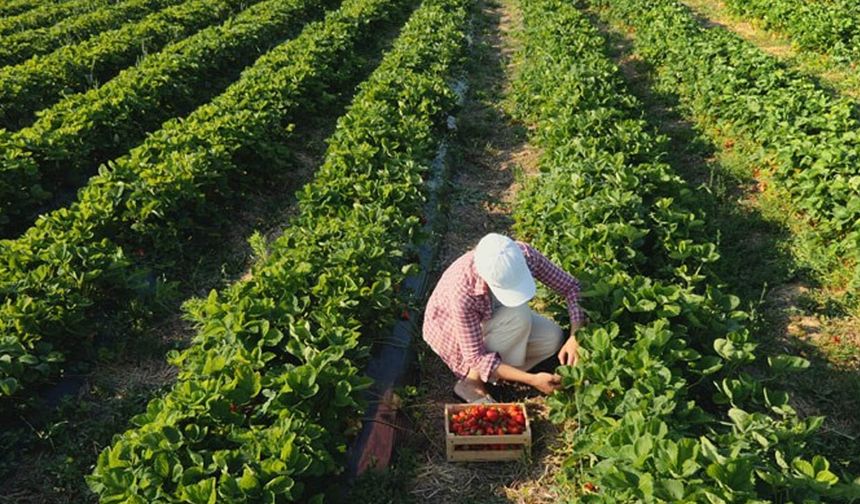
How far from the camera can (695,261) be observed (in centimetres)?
510

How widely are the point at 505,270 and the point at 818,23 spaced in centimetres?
1135

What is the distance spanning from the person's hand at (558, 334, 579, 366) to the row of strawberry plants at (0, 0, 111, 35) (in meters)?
15.3

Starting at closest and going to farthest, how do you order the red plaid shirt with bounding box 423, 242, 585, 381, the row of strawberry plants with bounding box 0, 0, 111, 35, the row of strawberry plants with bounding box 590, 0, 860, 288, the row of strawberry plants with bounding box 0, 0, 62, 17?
the red plaid shirt with bounding box 423, 242, 585, 381, the row of strawberry plants with bounding box 590, 0, 860, 288, the row of strawberry plants with bounding box 0, 0, 111, 35, the row of strawberry plants with bounding box 0, 0, 62, 17

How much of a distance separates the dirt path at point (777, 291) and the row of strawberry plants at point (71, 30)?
39.8 feet

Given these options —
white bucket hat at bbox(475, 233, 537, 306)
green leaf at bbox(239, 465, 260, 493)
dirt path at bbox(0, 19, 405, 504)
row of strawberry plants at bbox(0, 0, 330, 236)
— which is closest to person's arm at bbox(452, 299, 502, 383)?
white bucket hat at bbox(475, 233, 537, 306)

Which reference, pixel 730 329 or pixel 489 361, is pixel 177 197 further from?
pixel 730 329

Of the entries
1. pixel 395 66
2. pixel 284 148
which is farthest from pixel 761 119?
pixel 284 148

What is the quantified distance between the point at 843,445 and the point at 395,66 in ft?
26.2

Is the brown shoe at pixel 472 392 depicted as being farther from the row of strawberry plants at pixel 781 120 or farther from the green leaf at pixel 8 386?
the row of strawberry plants at pixel 781 120

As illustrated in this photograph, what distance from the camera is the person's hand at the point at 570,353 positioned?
4324 mm

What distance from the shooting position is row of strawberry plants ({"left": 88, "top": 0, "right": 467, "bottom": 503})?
3307 mm

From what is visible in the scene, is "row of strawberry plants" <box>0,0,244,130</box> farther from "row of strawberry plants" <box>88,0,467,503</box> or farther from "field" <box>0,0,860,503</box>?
"row of strawberry plants" <box>88,0,467,503</box>

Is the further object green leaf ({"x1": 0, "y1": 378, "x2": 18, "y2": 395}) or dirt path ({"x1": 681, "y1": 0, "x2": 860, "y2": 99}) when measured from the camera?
dirt path ({"x1": 681, "y1": 0, "x2": 860, "y2": 99})

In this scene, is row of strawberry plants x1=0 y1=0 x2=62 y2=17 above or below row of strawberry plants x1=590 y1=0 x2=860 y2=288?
below
